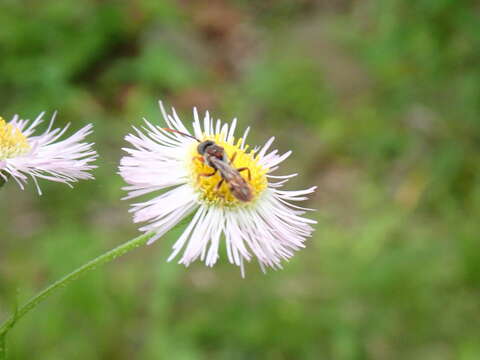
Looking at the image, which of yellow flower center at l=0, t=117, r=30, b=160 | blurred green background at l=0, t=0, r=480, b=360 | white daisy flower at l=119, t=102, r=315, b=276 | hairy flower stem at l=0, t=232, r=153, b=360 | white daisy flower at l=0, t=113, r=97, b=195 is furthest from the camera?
blurred green background at l=0, t=0, r=480, b=360

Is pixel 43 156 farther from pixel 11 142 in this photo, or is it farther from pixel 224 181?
pixel 224 181

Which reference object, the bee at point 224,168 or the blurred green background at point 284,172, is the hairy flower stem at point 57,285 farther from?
A: the blurred green background at point 284,172

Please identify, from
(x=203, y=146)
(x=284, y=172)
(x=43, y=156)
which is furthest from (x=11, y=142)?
(x=284, y=172)

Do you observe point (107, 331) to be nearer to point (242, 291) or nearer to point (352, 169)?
point (242, 291)

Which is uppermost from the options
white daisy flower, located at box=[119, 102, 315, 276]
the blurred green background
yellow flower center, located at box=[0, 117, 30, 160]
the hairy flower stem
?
the blurred green background

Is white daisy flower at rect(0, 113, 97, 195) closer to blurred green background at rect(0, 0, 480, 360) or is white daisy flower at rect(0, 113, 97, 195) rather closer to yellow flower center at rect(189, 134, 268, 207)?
yellow flower center at rect(189, 134, 268, 207)

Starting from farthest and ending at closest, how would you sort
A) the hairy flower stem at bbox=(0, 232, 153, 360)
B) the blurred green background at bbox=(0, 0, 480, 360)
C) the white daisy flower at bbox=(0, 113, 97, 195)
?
the blurred green background at bbox=(0, 0, 480, 360) < the white daisy flower at bbox=(0, 113, 97, 195) < the hairy flower stem at bbox=(0, 232, 153, 360)

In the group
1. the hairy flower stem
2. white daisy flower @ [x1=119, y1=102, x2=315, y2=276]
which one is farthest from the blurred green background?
the hairy flower stem
